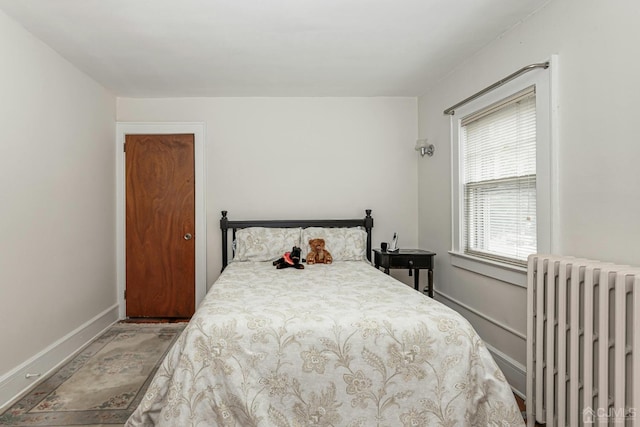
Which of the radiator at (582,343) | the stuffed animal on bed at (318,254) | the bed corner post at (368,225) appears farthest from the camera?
the bed corner post at (368,225)

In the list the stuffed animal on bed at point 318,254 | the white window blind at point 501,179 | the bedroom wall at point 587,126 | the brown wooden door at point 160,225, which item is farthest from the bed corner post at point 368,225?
the brown wooden door at point 160,225

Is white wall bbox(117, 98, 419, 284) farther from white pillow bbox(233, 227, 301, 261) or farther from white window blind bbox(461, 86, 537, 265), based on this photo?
white window blind bbox(461, 86, 537, 265)

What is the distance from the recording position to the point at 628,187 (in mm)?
1692

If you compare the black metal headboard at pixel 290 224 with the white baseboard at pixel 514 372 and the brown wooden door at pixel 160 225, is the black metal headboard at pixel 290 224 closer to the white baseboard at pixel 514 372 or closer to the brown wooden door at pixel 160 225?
the brown wooden door at pixel 160 225

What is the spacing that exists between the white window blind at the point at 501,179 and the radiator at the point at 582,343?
573 millimetres

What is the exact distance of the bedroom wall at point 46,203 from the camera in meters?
2.34

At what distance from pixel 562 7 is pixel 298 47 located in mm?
1696

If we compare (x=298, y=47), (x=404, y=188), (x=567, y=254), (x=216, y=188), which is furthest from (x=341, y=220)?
(x=567, y=254)

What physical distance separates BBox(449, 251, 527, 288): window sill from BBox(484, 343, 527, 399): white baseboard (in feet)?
1.79

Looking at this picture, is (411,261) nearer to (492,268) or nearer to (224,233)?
(492,268)

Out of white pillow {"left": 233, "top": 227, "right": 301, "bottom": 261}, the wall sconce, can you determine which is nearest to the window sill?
the wall sconce

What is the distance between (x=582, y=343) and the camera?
1753 millimetres

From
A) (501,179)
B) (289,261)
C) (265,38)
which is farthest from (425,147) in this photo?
(265,38)

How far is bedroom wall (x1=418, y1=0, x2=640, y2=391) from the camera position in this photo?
169 centimetres
